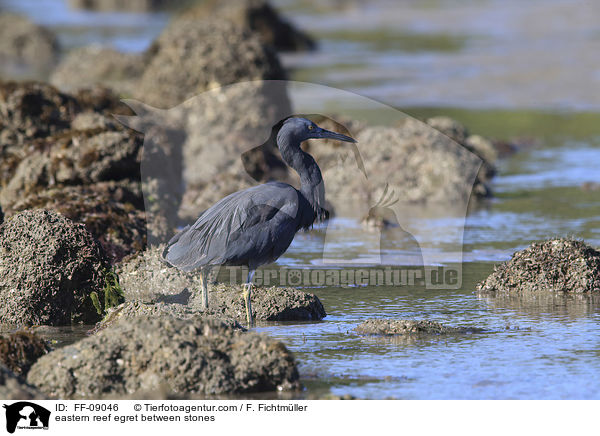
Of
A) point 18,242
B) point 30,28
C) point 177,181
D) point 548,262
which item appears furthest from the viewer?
point 30,28

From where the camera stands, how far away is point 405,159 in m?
13.8

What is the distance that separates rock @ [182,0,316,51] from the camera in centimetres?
2934

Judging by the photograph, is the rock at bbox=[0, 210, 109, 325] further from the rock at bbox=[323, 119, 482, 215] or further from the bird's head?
the rock at bbox=[323, 119, 482, 215]

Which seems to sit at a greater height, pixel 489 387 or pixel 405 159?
pixel 405 159

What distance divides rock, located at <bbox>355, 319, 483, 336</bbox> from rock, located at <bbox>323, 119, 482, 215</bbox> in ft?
18.5

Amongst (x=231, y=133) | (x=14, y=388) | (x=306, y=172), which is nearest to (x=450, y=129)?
(x=231, y=133)

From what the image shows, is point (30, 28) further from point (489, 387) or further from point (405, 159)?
point (489, 387)

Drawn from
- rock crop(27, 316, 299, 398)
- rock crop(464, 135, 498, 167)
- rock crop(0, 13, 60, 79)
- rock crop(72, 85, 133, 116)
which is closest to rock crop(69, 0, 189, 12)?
rock crop(0, 13, 60, 79)

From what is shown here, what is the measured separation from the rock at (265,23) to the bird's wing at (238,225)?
2200 cm

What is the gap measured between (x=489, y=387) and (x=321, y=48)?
2500cm

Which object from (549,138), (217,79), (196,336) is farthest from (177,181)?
(549,138)

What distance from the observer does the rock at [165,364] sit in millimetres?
6098

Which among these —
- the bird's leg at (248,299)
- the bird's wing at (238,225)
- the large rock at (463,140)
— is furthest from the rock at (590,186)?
the bird's leg at (248,299)

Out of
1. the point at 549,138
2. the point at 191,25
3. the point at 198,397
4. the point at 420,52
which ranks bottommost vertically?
the point at 198,397
